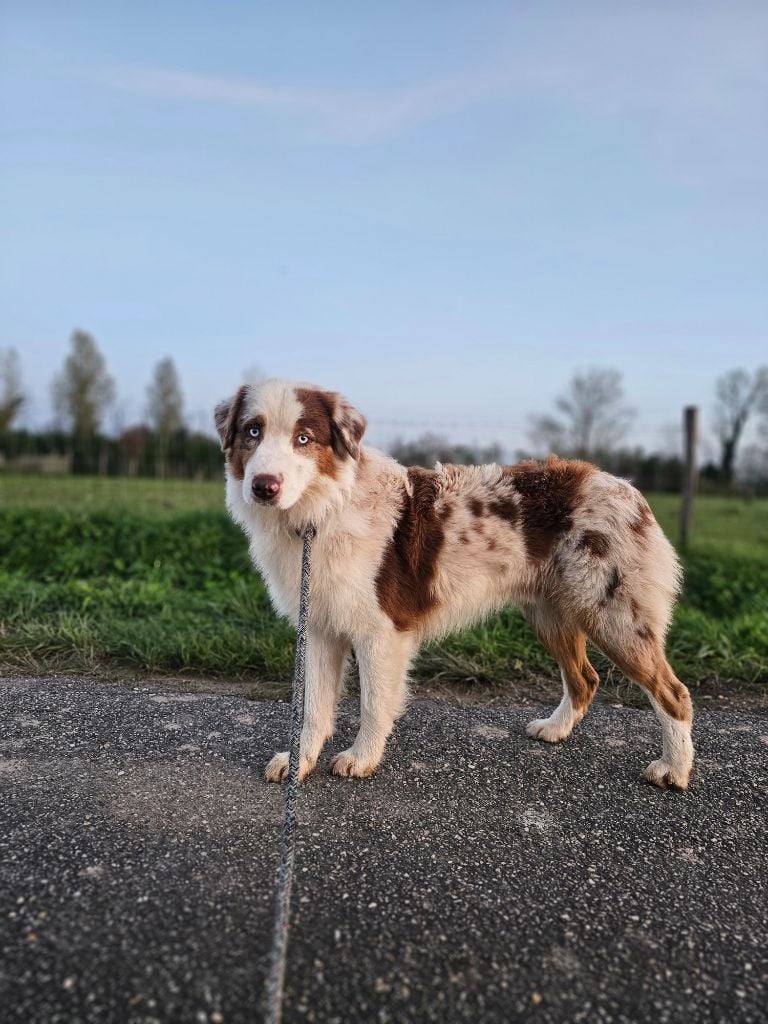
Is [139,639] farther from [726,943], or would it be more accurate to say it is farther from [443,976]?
[726,943]

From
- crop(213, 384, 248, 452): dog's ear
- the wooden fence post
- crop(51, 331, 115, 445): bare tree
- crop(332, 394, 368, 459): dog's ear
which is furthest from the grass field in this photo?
crop(51, 331, 115, 445): bare tree

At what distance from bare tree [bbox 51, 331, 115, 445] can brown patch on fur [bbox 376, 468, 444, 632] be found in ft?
158

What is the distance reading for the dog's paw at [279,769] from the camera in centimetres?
341

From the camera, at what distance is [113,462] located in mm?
35500

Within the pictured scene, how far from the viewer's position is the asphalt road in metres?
2.10

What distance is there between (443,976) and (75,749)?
2.29 meters

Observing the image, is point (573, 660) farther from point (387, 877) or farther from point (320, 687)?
point (387, 877)

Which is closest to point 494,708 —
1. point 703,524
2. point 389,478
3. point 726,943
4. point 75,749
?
point 389,478

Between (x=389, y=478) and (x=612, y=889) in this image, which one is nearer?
(x=612, y=889)

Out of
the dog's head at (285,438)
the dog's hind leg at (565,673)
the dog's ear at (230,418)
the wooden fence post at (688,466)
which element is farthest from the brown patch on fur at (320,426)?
the wooden fence post at (688,466)

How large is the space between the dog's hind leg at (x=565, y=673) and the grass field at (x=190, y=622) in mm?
1023

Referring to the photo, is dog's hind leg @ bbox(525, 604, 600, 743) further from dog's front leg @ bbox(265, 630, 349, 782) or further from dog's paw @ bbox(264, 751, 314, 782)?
dog's paw @ bbox(264, 751, 314, 782)

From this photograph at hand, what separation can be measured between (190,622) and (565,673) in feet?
10.6

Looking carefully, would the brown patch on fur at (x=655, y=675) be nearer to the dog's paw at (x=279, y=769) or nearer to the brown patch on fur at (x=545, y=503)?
the brown patch on fur at (x=545, y=503)
